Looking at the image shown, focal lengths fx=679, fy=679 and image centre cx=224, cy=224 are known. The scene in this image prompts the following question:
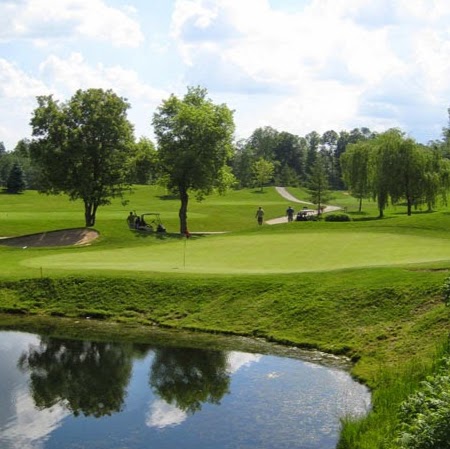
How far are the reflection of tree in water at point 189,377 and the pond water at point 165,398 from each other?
3 cm

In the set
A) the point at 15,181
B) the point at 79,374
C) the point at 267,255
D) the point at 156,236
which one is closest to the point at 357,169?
the point at 156,236

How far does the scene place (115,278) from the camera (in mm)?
29156

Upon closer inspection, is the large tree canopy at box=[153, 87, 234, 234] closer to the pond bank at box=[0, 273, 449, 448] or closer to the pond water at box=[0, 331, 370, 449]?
the pond bank at box=[0, 273, 449, 448]

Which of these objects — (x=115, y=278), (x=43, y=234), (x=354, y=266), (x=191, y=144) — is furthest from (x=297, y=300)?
(x=191, y=144)

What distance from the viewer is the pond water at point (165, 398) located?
14.7m

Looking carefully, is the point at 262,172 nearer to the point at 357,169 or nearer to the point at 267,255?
the point at 357,169

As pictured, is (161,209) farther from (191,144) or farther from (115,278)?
(115,278)

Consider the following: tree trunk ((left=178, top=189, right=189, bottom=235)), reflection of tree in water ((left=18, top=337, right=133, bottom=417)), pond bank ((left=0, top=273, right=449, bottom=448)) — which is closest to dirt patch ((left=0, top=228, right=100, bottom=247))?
tree trunk ((left=178, top=189, right=189, bottom=235))

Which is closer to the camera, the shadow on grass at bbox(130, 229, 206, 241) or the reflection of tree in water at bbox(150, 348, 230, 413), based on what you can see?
the reflection of tree in water at bbox(150, 348, 230, 413)

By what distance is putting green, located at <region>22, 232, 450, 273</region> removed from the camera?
101 ft

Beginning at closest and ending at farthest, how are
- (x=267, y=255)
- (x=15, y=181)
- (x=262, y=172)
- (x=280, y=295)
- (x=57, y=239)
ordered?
(x=280, y=295) < (x=267, y=255) < (x=57, y=239) < (x=15, y=181) < (x=262, y=172)

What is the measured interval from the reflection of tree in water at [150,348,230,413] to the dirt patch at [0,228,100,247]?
25916 millimetres

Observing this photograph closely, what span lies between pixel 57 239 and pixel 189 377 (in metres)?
30.0

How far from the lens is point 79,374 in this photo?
64.7 ft
